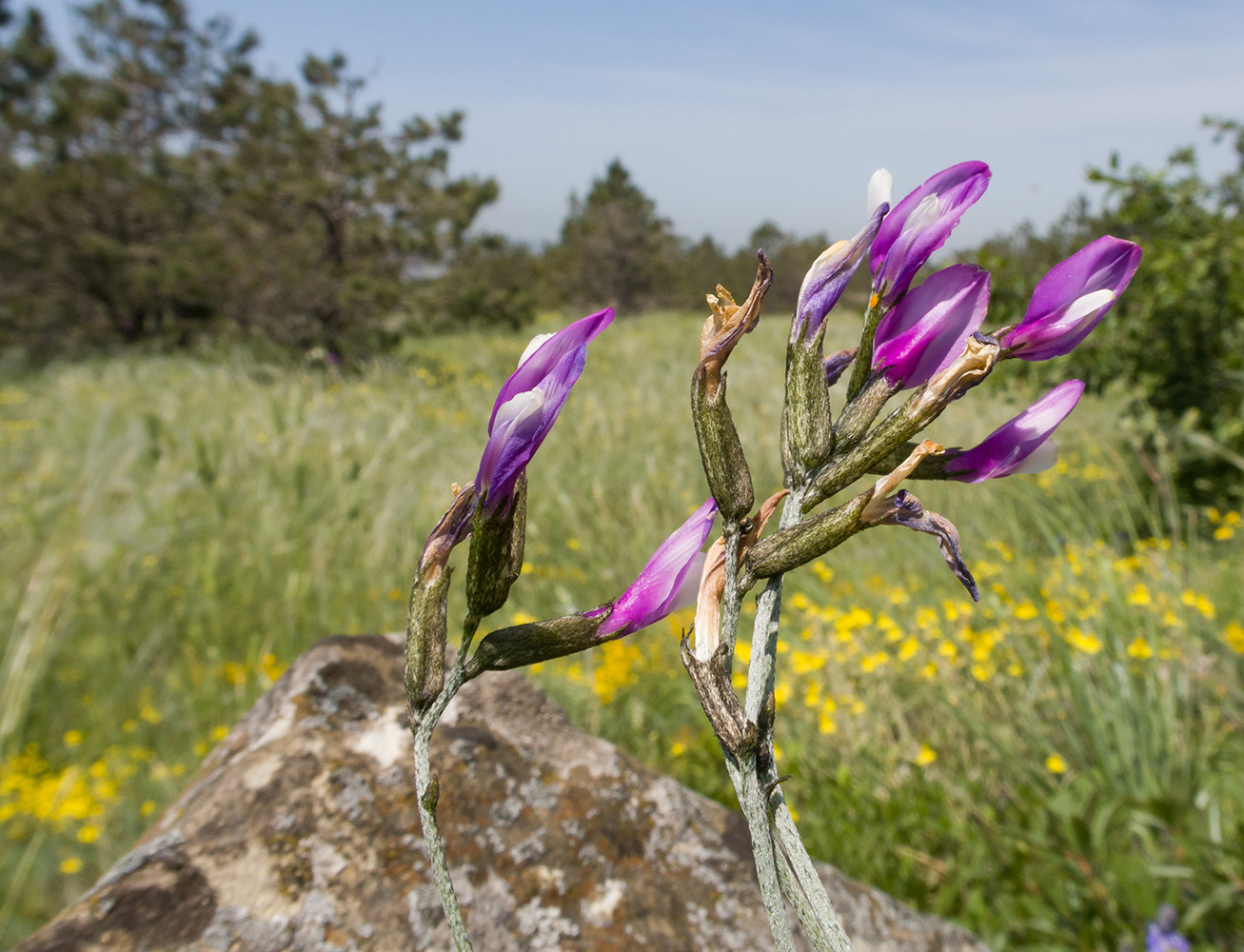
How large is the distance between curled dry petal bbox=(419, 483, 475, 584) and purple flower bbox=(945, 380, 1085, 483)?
28cm

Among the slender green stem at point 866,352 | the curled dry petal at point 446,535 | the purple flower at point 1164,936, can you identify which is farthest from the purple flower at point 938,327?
the purple flower at point 1164,936

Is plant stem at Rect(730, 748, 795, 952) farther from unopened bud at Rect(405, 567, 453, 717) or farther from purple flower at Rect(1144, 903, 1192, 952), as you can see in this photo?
purple flower at Rect(1144, 903, 1192, 952)

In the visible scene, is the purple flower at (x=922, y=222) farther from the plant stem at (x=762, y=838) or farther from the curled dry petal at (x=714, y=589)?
the plant stem at (x=762, y=838)

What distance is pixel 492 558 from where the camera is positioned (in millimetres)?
441

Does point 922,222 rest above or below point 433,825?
above

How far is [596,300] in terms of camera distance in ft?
76.5

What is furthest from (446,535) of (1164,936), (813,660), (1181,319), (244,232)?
(244,232)

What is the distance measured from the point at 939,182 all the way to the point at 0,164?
53.9 ft

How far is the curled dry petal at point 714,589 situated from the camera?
38cm

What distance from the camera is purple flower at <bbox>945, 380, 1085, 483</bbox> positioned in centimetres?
46

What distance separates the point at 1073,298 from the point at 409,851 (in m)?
0.82

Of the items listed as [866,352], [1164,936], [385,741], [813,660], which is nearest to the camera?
[866,352]

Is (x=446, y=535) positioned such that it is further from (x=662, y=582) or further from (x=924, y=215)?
(x=924, y=215)

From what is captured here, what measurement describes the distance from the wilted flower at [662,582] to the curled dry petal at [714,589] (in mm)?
28
